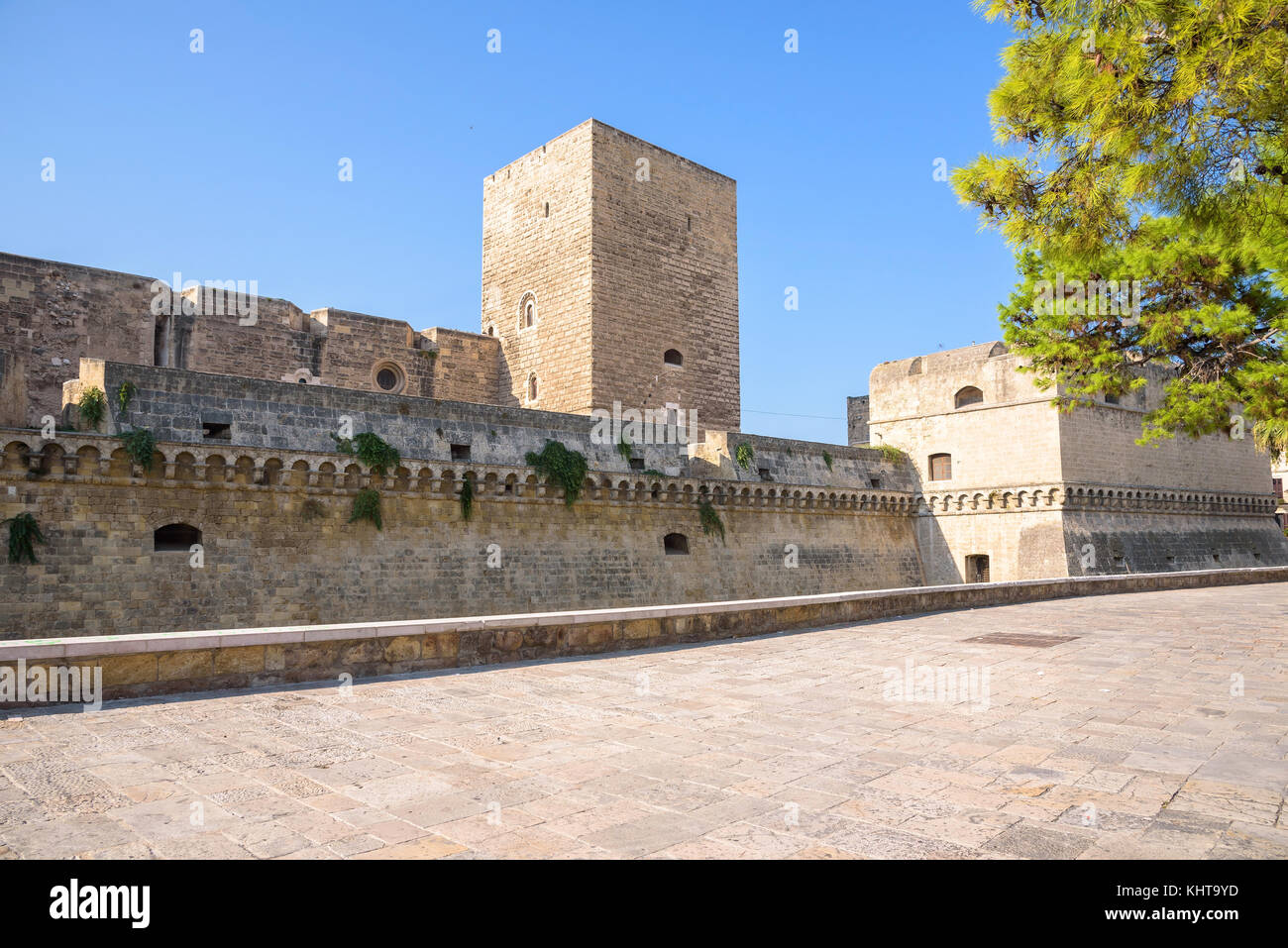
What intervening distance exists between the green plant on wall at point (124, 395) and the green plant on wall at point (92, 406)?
0.20 meters

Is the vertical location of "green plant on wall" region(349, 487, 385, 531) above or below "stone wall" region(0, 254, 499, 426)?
below

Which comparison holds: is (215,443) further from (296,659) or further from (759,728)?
(759,728)

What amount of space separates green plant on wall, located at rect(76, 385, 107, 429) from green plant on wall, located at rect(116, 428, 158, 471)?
1.20ft

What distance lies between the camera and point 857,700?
5957mm

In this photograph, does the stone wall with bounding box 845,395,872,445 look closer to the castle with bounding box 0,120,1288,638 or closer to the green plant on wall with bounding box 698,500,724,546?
the castle with bounding box 0,120,1288,638

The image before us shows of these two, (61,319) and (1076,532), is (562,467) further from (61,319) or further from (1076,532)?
(1076,532)

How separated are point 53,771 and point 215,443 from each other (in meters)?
9.17

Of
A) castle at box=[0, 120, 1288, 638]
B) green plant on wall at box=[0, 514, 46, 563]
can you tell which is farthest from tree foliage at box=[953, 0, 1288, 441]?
green plant on wall at box=[0, 514, 46, 563]

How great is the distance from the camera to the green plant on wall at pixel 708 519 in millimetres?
18656

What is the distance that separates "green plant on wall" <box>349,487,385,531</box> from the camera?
44.5 ft
